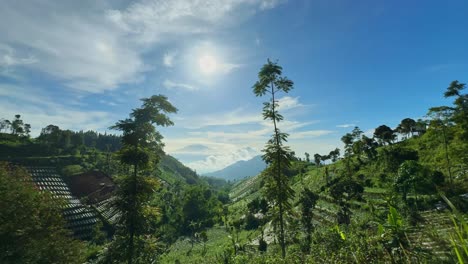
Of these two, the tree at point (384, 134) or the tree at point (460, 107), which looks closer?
the tree at point (460, 107)

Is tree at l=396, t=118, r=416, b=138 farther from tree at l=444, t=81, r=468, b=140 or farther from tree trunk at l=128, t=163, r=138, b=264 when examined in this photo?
tree trunk at l=128, t=163, r=138, b=264

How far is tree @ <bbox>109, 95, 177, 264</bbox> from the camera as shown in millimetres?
18859

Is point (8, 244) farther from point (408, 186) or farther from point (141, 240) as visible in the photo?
point (408, 186)

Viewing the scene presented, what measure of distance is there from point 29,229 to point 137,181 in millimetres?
7780

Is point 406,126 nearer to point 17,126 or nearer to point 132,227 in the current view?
point 132,227

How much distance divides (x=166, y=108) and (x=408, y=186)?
26.6 meters

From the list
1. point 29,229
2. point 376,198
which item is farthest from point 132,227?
point 376,198

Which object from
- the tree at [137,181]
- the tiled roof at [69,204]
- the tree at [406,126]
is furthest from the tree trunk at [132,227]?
the tree at [406,126]

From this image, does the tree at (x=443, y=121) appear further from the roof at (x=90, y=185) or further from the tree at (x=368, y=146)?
the roof at (x=90, y=185)

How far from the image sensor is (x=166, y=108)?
21.9 meters

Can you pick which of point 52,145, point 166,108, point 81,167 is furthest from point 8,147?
point 166,108

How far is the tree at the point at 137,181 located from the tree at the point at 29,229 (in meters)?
4.35

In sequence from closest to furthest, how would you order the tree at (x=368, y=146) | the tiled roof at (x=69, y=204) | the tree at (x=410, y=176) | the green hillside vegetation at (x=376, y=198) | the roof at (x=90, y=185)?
1. the green hillside vegetation at (x=376, y=198)
2. the tree at (x=410, y=176)
3. the tree at (x=368, y=146)
4. the tiled roof at (x=69, y=204)
5. the roof at (x=90, y=185)

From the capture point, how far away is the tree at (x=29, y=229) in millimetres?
17359
